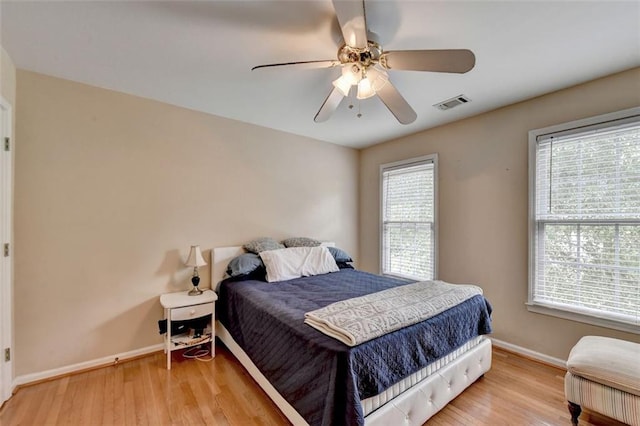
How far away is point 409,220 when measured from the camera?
3785mm

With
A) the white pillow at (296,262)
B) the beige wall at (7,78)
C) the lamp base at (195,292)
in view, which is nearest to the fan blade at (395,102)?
the white pillow at (296,262)

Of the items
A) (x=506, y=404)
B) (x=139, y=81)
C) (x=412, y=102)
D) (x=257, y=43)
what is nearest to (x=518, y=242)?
(x=506, y=404)

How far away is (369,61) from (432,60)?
375mm

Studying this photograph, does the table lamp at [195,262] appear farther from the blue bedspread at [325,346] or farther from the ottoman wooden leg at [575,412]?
the ottoman wooden leg at [575,412]

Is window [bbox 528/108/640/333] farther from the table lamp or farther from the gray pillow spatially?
the table lamp

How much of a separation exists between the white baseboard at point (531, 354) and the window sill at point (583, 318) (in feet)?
1.30

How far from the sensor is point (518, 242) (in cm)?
272

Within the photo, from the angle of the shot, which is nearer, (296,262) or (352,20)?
(352,20)

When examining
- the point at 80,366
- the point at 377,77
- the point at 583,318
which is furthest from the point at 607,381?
the point at 80,366

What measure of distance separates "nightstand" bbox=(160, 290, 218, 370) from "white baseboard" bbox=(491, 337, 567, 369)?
2924 millimetres

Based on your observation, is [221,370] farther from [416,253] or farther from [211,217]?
[416,253]

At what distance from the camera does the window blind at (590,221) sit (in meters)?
2.13

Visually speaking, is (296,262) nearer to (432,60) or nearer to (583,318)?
(432,60)

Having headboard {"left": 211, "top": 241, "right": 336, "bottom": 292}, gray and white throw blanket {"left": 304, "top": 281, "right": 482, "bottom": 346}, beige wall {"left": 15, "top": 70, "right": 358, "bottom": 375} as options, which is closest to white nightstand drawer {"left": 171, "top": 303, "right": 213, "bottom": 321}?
headboard {"left": 211, "top": 241, "right": 336, "bottom": 292}
